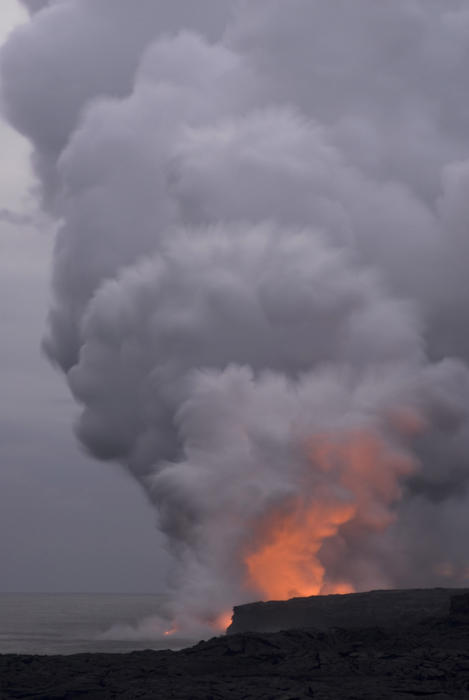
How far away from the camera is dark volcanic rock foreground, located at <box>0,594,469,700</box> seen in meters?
47.0

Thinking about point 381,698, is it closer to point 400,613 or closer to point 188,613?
point 400,613

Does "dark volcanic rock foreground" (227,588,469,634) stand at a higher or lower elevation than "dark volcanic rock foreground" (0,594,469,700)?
higher

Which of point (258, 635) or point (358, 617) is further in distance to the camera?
point (358, 617)

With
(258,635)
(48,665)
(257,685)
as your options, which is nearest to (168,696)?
(257,685)

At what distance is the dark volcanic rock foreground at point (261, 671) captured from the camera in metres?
47.0

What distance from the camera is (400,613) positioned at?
10044cm

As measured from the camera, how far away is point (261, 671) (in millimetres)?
56969

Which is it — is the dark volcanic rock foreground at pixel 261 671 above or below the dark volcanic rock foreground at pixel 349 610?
below

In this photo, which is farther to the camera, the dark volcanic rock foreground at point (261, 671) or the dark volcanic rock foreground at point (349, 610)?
the dark volcanic rock foreground at point (349, 610)

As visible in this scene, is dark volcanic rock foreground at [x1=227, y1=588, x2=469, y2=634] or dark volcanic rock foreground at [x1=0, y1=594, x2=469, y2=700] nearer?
dark volcanic rock foreground at [x1=0, y1=594, x2=469, y2=700]

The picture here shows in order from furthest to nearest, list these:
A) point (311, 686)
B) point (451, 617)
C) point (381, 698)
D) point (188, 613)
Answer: point (188, 613) → point (451, 617) → point (311, 686) → point (381, 698)

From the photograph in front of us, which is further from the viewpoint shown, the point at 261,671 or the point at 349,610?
the point at 349,610

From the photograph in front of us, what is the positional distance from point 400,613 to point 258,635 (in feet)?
125

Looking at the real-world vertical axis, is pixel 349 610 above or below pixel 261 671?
above
